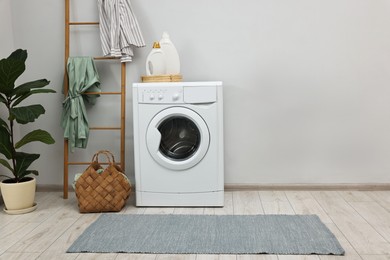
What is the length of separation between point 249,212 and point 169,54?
3.88 ft

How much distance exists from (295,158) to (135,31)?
1.47m

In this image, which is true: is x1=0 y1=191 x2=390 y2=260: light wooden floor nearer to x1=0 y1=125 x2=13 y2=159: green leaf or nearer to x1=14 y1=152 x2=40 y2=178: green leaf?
x1=14 y1=152 x2=40 y2=178: green leaf

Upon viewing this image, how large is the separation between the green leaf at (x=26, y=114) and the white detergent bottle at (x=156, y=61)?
0.77 metres

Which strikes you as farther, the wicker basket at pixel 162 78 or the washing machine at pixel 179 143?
the wicker basket at pixel 162 78

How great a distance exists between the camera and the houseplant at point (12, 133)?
310 centimetres

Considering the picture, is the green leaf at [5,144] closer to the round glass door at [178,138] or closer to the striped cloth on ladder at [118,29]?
the striped cloth on ladder at [118,29]

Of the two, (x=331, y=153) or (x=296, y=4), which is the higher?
(x=296, y=4)

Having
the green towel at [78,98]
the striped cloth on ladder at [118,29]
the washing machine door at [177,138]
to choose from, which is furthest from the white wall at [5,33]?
the washing machine door at [177,138]

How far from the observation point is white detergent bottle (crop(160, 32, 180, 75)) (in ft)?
11.3

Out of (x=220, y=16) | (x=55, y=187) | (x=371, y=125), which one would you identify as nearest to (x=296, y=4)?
(x=220, y=16)

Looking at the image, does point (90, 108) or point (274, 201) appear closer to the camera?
point (274, 201)

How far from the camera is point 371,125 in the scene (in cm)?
365

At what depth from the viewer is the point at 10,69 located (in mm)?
3100

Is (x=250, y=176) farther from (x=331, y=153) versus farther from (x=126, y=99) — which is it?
(x=126, y=99)
